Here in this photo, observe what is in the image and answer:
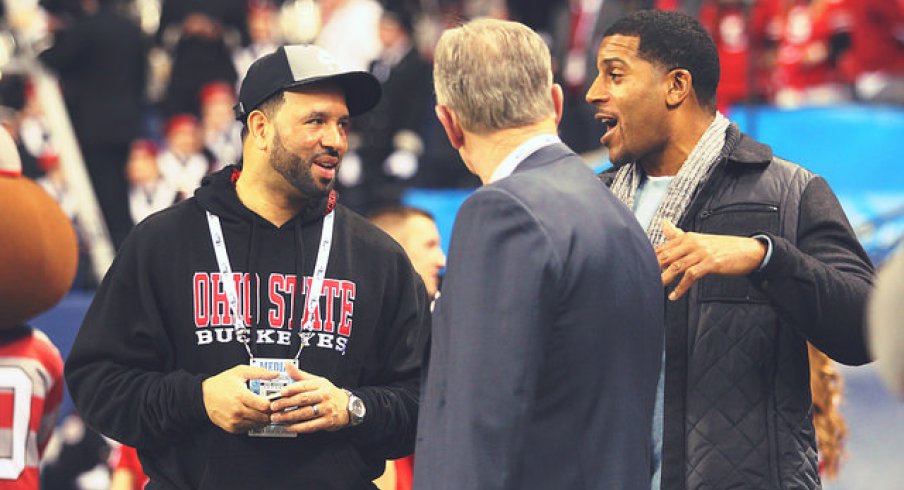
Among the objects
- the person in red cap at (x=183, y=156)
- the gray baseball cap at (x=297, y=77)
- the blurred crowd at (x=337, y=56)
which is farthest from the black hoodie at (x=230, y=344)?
the person in red cap at (x=183, y=156)

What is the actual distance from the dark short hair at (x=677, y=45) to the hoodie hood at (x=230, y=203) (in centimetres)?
91

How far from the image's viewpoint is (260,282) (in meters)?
4.00

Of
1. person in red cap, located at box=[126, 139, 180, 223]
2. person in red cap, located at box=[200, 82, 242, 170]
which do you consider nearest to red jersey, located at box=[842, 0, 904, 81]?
person in red cap, located at box=[200, 82, 242, 170]

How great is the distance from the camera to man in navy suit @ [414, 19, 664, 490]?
296 centimetres

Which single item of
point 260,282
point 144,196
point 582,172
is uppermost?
point 582,172

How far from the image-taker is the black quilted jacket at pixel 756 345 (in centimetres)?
374

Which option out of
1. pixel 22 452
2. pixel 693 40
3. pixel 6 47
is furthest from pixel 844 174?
pixel 6 47

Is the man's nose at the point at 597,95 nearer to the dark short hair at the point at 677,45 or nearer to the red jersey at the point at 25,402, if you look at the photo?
the dark short hair at the point at 677,45

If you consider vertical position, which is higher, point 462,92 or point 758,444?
point 462,92

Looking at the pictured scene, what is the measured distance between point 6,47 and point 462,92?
10575 mm

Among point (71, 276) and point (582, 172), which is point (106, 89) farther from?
point (582, 172)

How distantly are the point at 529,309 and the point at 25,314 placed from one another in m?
1.99

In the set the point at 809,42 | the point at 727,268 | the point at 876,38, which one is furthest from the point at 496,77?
the point at 809,42

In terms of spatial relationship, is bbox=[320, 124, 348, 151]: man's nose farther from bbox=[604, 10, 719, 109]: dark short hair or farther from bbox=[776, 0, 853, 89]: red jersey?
bbox=[776, 0, 853, 89]: red jersey
